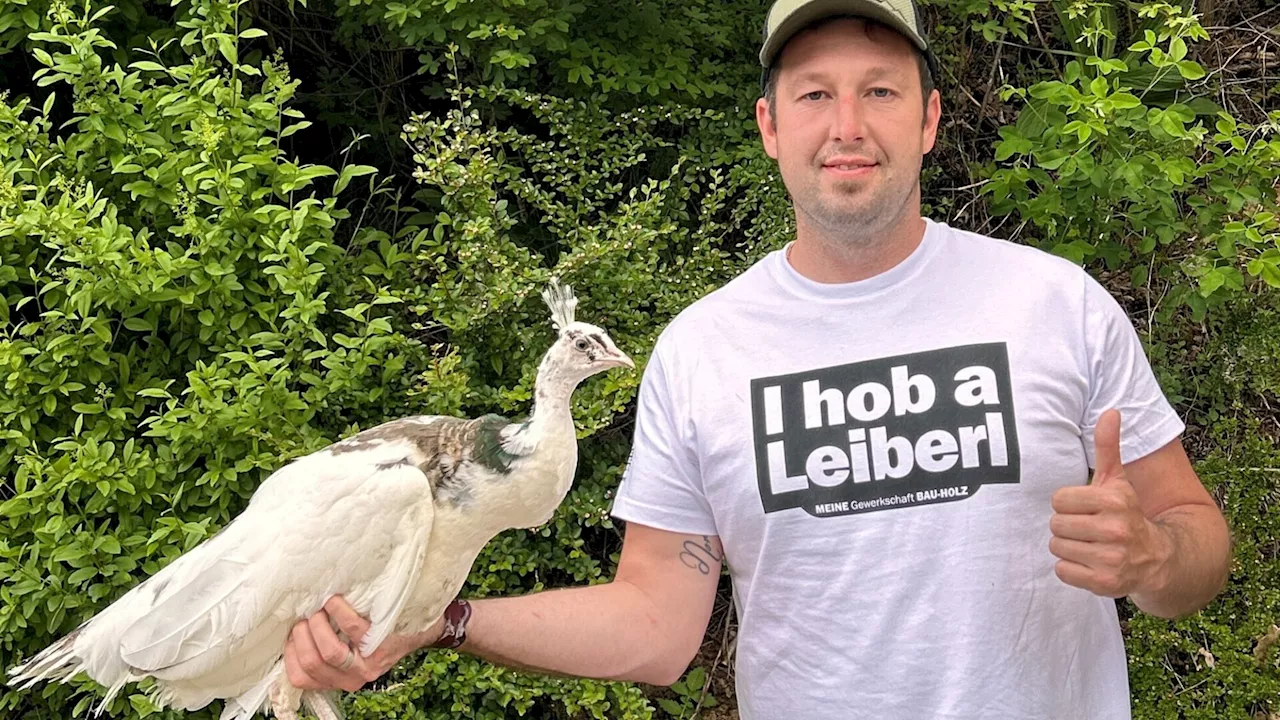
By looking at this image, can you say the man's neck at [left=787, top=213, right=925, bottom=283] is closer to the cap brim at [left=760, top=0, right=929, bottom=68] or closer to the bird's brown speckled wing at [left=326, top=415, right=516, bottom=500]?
the cap brim at [left=760, top=0, right=929, bottom=68]

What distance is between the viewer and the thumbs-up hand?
5.26 ft

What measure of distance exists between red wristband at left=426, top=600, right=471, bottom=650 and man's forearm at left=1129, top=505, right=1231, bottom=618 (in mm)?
1030

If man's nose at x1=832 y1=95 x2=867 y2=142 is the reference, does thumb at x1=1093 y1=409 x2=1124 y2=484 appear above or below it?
below

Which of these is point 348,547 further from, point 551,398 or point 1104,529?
point 1104,529

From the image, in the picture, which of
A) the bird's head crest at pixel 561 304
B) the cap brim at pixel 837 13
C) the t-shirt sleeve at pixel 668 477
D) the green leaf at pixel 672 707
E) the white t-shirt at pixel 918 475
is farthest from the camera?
the green leaf at pixel 672 707

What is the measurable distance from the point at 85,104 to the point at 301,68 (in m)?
1.31

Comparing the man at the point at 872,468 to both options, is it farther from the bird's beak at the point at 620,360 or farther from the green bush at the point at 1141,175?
the green bush at the point at 1141,175

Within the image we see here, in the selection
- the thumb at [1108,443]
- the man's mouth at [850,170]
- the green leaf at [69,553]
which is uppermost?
the man's mouth at [850,170]

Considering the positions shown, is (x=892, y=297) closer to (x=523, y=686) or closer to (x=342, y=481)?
(x=342, y=481)

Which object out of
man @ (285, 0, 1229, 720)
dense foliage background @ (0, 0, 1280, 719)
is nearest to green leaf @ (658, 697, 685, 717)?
dense foliage background @ (0, 0, 1280, 719)

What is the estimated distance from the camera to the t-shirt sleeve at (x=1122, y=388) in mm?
1901

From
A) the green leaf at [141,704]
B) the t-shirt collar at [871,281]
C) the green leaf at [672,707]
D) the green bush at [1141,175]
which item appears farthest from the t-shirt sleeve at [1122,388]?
the green leaf at [141,704]

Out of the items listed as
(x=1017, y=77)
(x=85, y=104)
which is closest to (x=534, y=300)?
(x=85, y=104)

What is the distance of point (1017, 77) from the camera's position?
4520mm
